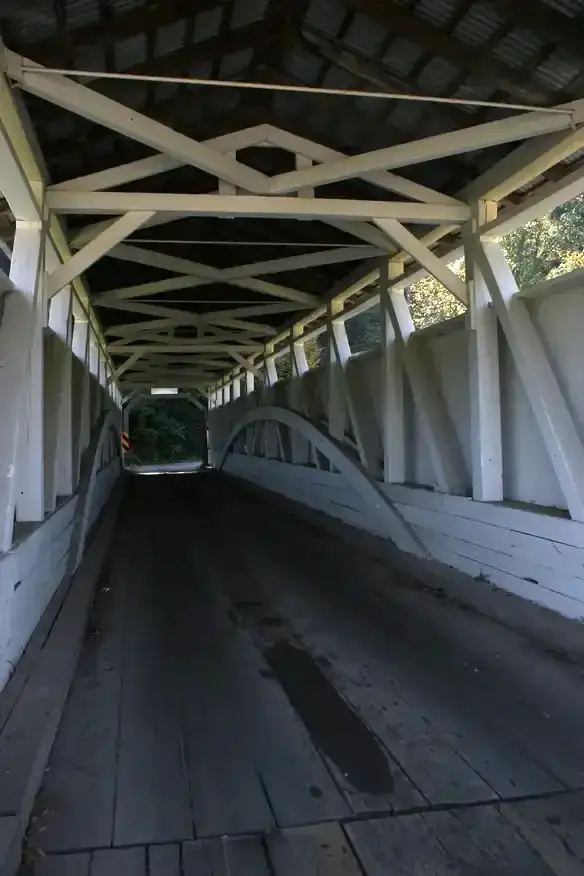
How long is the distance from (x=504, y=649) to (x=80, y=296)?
21.3 feet

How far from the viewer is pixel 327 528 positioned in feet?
27.4

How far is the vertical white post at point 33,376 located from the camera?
174 inches

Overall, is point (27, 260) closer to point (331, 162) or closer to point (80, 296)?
point (331, 162)

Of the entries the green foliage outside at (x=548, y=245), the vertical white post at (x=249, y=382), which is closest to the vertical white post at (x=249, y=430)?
the vertical white post at (x=249, y=382)

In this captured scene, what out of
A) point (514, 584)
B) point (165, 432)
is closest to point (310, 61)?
point (514, 584)

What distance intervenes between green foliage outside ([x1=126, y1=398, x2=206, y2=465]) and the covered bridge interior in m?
30.7

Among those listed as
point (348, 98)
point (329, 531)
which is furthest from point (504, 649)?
point (329, 531)

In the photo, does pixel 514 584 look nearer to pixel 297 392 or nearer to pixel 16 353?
pixel 16 353

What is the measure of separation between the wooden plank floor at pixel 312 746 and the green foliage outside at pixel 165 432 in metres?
32.9

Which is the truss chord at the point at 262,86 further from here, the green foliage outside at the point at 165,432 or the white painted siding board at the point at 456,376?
the green foliage outside at the point at 165,432

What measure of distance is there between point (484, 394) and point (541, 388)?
2.58 ft

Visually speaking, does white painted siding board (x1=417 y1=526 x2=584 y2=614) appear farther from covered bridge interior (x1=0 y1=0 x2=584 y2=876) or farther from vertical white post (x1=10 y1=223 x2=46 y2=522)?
vertical white post (x1=10 y1=223 x2=46 y2=522)

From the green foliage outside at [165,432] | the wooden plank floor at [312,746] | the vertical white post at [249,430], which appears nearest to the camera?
the wooden plank floor at [312,746]

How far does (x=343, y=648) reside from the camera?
12.9 ft
